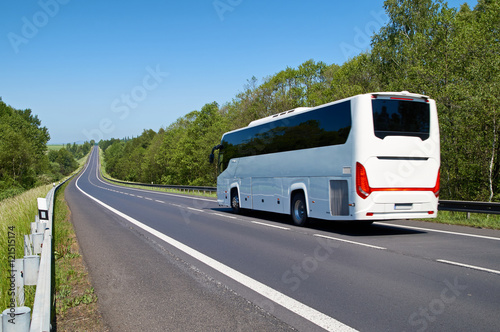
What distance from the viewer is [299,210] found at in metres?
13.4

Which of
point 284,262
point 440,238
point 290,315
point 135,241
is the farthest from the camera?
point 135,241

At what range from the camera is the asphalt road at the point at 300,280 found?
4.49 m

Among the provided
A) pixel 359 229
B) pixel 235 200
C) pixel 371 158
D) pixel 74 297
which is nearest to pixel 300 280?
pixel 74 297

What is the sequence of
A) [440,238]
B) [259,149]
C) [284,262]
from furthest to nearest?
1. [259,149]
2. [440,238]
3. [284,262]

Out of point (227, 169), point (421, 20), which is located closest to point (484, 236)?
point (227, 169)

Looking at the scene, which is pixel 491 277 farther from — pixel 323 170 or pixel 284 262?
pixel 323 170

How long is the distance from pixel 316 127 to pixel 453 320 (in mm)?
8332

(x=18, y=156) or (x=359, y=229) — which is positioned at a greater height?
(x=18, y=156)

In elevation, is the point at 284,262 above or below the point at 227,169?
below

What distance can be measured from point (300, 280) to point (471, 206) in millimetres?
9341

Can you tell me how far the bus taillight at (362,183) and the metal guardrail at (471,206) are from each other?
4.72 meters

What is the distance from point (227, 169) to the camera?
1928cm

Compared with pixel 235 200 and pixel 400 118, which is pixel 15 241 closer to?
pixel 400 118

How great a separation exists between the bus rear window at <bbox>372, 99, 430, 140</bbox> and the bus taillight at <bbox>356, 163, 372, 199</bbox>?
0.97m
